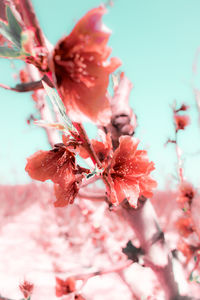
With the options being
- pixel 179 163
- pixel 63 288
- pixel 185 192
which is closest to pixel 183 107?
pixel 179 163

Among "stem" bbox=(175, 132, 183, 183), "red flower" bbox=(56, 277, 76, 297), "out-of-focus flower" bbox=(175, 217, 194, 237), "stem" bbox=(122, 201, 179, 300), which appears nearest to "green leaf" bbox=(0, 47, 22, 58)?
"stem" bbox=(122, 201, 179, 300)

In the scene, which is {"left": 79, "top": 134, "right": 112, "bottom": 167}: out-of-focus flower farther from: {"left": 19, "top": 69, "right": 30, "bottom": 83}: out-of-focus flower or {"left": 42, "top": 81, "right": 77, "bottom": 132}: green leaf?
{"left": 19, "top": 69, "right": 30, "bottom": 83}: out-of-focus flower

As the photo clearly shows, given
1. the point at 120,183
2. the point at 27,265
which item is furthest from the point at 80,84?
the point at 27,265

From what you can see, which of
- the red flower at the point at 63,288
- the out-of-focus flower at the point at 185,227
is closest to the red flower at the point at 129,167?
the red flower at the point at 63,288

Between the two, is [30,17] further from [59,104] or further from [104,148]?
[104,148]

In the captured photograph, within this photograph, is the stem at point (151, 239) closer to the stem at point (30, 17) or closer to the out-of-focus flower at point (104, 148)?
the out-of-focus flower at point (104, 148)

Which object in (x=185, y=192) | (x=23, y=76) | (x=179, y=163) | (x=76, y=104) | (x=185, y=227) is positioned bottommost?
(x=185, y=227)
